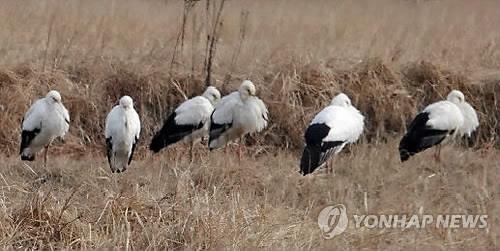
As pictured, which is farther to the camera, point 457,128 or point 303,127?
point 303,127

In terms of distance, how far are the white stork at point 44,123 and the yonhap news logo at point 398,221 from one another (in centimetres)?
310

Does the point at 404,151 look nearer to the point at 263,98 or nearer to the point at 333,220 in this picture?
the point at 263,98

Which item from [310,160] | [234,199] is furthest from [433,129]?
[234,199]

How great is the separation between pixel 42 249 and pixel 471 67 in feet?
22.2

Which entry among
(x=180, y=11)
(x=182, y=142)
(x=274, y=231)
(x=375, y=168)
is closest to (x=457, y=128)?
(x=375, y=168)

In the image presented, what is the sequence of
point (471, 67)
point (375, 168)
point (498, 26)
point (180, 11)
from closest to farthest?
point (375, 168) < point (471, 67) < point (498, 26) < point (180, 11)

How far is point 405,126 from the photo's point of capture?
9.81 meters

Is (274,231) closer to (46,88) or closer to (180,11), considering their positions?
(46,88)

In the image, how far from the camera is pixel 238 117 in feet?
28.7

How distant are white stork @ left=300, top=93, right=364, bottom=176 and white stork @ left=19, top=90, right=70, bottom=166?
243 cm

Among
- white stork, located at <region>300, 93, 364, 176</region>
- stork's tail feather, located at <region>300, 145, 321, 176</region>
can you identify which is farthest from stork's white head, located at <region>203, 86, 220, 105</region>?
stork's tail feather, located at <region>300, 145, 321, 176</region>

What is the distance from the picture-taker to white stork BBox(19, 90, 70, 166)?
8.30 m

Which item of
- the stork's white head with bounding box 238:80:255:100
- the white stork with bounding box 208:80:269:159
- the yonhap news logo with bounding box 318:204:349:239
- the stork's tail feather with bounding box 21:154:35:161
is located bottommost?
the stork's tail feather with bounding box 21:154:35:161

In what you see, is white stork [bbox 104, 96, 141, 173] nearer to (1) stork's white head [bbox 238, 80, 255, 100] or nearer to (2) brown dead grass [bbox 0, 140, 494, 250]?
(2) brown dead grass [bbox 0, 140, 494, 250]
